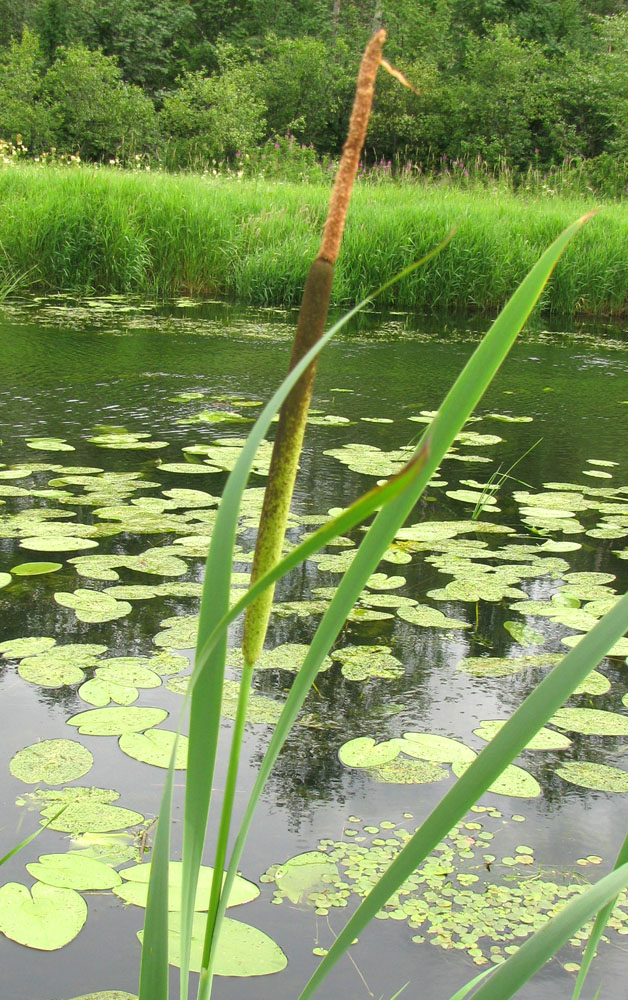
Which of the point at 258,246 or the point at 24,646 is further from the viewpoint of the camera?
the point at 258,246

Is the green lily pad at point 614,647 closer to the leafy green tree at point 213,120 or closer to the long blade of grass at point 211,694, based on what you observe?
the long blade of grass at point 211,694

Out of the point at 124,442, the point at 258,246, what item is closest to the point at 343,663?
the point at 124,442

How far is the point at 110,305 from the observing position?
5.80 metres

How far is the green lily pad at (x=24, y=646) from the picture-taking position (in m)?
1.60

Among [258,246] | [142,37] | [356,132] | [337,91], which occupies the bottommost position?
[356,132]

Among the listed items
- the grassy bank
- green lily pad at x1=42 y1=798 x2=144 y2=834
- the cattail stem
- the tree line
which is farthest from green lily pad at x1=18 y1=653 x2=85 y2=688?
the tree line

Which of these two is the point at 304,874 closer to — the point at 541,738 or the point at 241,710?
the point at 541,738

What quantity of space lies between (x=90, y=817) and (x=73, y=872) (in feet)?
0.36

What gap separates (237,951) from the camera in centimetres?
100

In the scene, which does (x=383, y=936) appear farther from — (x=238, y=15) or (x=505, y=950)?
(x=238, y=15)

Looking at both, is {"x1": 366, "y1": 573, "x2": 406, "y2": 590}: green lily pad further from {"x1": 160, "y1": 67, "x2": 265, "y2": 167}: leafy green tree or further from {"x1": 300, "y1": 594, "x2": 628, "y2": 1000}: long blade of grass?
{"x1": 160, "y1": 67, "x2": 265, "y2": 167}: leafy green tree

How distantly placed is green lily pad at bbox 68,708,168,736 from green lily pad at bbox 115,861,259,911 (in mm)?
298

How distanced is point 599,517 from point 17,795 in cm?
189

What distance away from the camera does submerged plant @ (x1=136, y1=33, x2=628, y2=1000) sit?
406mm
